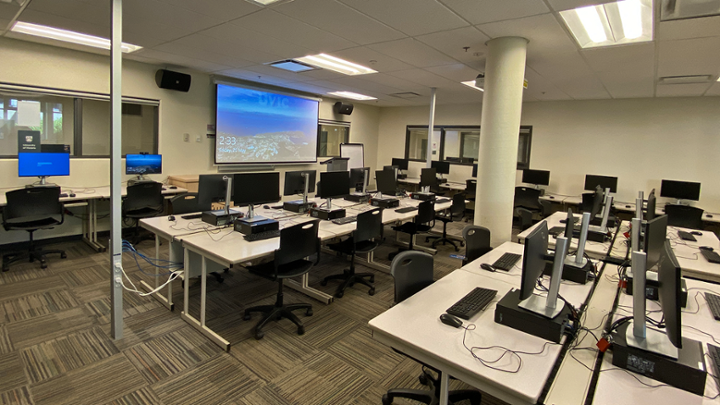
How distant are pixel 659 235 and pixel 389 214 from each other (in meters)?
2.95

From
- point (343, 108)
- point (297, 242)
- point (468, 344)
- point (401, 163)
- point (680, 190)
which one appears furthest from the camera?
point (401, 163)

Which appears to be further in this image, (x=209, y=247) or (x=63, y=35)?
(x=63, y=35)

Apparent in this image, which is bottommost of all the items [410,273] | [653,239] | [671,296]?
[410,273]

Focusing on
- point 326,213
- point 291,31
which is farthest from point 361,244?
point 291,31

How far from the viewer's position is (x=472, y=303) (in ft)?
6.97

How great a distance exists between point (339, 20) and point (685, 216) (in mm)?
5801

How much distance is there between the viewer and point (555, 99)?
759 centimetres

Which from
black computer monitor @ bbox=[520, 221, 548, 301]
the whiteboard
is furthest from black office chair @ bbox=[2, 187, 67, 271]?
the whiteboard

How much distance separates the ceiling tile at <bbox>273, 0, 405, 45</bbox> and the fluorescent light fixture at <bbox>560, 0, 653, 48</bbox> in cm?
162

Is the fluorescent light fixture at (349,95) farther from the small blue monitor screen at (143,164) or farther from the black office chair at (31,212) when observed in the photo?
the black office chair at (31,212)

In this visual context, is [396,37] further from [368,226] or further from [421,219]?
[421,219]

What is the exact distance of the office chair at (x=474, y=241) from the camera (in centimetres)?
324

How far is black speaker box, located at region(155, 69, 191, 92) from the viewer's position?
18.9 ft

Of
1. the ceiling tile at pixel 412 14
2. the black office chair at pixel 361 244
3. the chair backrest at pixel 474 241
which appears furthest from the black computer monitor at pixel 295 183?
the chair backrest at pixel 474 241
